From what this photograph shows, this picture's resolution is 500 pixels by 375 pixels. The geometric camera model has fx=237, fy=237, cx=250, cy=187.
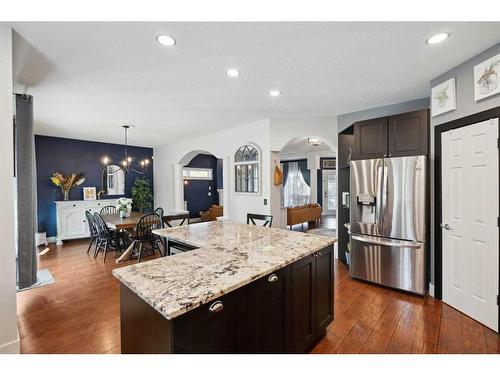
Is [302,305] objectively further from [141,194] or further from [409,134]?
[141,194]

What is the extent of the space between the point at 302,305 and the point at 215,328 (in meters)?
0.80

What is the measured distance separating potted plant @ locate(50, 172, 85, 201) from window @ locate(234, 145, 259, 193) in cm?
406

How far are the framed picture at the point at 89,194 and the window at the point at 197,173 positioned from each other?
9.91 feet

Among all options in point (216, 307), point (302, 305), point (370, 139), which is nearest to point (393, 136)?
point (370, 139)

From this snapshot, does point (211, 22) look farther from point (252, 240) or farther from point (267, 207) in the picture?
point (267, 207)

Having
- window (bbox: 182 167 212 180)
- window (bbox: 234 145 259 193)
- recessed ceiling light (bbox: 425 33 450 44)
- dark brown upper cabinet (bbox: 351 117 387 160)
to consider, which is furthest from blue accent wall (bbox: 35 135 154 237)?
recessed ceiling light (bbox: 425 33 450 44)

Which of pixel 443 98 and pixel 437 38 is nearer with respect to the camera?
pixel 437 38

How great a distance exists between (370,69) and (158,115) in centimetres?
323

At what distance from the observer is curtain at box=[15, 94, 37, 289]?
2.22m

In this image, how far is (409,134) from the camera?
287cm

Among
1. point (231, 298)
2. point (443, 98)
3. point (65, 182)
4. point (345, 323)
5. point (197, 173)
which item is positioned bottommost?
point (345, 323)

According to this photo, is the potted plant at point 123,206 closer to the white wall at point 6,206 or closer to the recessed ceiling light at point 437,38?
the white wall at point 6,206

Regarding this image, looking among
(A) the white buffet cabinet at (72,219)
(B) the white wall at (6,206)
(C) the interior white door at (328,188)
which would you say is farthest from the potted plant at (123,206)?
(C) the interior white door at (328,188)

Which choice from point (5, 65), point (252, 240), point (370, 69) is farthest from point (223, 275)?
point (370, 69)
